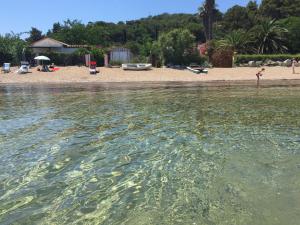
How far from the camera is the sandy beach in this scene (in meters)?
43.8

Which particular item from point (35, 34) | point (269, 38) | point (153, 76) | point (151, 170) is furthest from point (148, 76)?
point (35, 34)

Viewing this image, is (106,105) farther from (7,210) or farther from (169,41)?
(169,41)

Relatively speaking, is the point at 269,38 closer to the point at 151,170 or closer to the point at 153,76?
the point at 153,76

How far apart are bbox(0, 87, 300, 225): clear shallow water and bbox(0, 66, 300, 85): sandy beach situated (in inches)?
1096

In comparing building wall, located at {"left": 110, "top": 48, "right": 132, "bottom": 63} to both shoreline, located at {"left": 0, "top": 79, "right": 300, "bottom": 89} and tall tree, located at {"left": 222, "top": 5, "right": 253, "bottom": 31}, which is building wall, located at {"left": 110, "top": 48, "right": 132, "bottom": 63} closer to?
shoreline, located at {"left": 0, "top": 79, "right": 300, "bottom": 89}

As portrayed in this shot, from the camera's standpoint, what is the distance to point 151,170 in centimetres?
877

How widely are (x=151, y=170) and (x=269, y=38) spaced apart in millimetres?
55919

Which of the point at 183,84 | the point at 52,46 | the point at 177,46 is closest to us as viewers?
Result: the point at 183,84

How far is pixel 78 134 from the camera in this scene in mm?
13078

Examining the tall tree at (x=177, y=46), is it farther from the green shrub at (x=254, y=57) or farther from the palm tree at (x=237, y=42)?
the palm tree at (x=237, y=42)

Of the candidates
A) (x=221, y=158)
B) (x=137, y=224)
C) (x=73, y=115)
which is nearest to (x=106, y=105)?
(x=73, y=115)

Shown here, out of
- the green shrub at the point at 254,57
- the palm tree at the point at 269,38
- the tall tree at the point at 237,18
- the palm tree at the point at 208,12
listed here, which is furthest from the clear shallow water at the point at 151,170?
the tall tree at the point at 237,18

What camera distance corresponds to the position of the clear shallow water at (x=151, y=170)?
21.2 ft

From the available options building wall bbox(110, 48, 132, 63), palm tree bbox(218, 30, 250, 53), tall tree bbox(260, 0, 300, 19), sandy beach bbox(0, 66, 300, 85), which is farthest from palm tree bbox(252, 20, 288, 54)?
tall tree bbox(260, 0, 300, 19)
